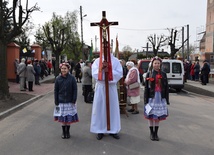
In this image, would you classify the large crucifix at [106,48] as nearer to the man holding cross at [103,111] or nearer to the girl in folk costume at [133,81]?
the man holding cross at [103,111]

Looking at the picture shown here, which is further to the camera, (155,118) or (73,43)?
(73,43)

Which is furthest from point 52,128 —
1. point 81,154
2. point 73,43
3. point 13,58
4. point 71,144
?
point 73,43

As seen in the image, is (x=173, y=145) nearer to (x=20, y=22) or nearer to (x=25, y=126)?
(x=25, y=126)

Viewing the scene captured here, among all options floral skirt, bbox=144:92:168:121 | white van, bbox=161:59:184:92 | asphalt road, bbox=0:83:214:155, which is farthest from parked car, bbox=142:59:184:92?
floral skirt, bbox=144:92:168:121

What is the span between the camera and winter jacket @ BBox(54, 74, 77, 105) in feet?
20.8

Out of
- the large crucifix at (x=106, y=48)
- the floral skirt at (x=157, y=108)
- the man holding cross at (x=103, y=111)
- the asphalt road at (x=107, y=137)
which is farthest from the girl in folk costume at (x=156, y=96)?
the large crucifix at (x=106, y=48)

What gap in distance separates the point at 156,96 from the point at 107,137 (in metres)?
1.39

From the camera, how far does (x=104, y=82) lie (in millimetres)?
6426

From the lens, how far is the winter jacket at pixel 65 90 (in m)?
6.33

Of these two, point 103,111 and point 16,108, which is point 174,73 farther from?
point 103,111

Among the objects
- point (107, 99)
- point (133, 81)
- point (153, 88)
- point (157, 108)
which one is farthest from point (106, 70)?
point (133, 81)

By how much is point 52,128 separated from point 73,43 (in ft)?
171

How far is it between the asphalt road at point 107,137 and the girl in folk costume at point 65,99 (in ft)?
1.40

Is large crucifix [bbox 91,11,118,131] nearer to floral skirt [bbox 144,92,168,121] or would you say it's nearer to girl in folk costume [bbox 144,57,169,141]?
girl in folk costume [bbox 144,57,169,141]
